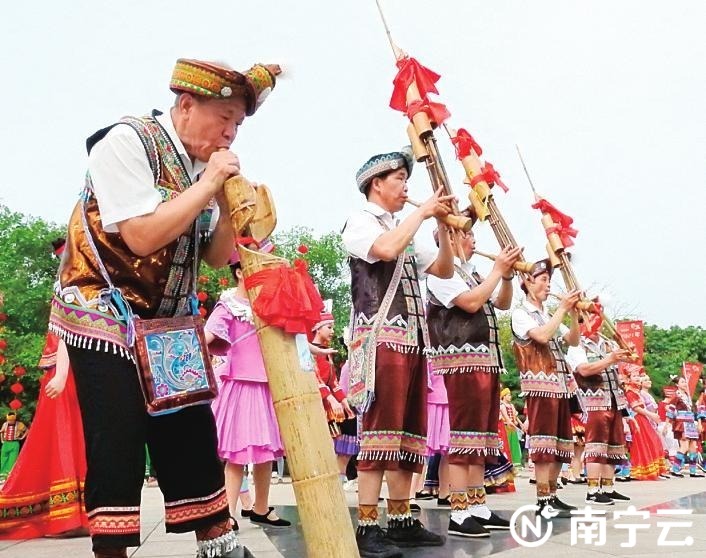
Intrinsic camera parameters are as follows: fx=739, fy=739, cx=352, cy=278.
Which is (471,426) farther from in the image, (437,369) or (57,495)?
(57,495)

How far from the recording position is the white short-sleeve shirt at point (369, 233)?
3.90 m

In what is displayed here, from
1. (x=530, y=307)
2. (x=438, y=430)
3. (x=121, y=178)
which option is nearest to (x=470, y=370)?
(x=530, y=307)

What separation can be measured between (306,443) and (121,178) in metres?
0.90

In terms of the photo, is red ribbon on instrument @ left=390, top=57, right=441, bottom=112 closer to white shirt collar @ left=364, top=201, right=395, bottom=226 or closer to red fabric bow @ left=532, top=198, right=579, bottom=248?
white shirt collar @ left=364, top=201, right=395, bottom=226

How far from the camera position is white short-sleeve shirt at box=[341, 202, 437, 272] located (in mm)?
3896

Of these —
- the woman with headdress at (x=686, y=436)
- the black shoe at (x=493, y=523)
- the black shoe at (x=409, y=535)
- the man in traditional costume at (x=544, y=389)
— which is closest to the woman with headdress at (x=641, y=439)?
the woman with headdress at (x=686, y=436)

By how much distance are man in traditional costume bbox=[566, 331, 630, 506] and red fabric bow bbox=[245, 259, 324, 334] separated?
5253mm

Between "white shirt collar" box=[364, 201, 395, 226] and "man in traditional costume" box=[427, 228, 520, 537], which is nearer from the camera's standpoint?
"white shirt collar" box=[364, 201, 395, 226]

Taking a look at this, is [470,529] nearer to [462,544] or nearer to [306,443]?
[462,544]

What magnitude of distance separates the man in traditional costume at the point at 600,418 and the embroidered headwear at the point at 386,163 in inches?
131

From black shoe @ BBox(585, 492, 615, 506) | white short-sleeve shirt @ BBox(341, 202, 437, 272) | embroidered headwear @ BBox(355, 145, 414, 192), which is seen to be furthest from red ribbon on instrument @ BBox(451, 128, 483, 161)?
black shoe @ BBox(585, 492, 615, 506)

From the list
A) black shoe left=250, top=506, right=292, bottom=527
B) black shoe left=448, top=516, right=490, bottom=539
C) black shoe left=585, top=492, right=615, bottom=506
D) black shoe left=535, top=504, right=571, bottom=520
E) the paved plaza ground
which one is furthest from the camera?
black shoe left=585, top=492, right=615, bottom=506

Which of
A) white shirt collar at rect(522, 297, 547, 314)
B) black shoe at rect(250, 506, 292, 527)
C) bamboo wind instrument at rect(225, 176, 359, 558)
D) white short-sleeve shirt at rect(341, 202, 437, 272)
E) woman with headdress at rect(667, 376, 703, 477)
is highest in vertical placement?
white short-sleeve shirt at rect(341, 202, 437, 272)

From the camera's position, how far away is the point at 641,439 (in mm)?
12039
